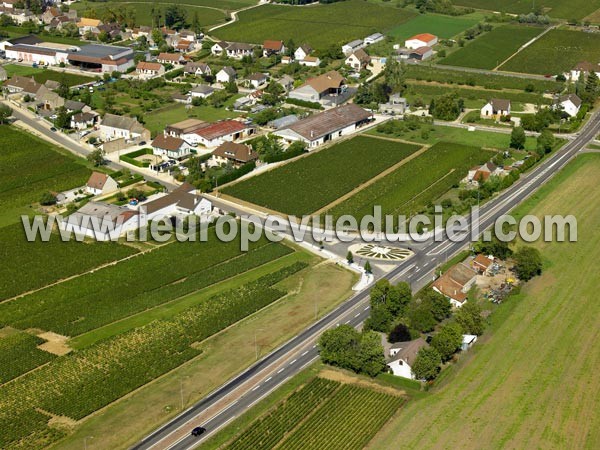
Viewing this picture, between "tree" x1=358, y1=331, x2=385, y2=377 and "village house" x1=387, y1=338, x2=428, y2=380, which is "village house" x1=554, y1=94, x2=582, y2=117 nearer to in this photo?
"village house" x1=387, y1=338, x2=428, y2=380

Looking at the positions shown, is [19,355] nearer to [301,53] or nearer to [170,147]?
[170,147]

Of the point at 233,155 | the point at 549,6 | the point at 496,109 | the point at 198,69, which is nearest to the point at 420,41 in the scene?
the point at 496,109

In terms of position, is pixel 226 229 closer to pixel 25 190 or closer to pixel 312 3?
pixel 25 190

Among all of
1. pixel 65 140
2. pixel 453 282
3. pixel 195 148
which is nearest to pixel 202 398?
pixel 453 282

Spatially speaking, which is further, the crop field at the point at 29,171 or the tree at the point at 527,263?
the crop field at the point at 29,171

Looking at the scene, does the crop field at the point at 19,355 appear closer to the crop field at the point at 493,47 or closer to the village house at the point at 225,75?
the village house at the point at 225,75

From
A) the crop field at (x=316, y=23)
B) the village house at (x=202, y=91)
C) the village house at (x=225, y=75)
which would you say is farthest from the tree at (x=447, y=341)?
the crop field at (x=316, y=23)
